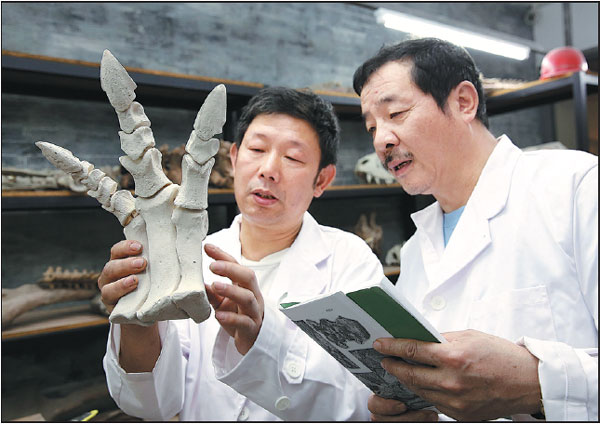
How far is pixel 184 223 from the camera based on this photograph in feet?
3.05

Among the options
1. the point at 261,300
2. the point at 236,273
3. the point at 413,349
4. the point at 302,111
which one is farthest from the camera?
the point at 302,111

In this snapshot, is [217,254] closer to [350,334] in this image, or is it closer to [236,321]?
[236,321]

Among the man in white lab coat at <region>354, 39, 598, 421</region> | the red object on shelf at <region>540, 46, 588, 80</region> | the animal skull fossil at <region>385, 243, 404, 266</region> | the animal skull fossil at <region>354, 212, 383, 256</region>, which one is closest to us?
the man in white lab coat at <region>354, 39, 598, 421</region>

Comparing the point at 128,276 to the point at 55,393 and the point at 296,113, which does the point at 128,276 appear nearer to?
the point at 296,113

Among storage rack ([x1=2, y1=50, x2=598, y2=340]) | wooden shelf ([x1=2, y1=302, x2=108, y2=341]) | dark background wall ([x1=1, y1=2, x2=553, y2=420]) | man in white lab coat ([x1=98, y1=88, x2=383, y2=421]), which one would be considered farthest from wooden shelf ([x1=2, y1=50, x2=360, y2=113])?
wooden shelf ([x1=2, y1=302, x2=108, y2=341])

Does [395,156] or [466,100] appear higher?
[466,100]

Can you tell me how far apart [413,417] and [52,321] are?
185cm

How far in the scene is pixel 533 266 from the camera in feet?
3.84

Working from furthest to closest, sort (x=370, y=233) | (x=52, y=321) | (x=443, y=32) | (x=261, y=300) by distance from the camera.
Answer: (x=370, y=233), (x=443, y=32), (x=52, y=321), (x=261, y=300)

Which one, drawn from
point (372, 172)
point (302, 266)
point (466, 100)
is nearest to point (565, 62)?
point (372, 172)

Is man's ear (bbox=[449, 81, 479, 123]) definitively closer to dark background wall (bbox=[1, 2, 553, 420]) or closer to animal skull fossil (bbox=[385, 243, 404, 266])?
dark background wall (bbox=[1, 2, 553, 420])

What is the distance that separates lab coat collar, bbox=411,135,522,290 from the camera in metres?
1.27

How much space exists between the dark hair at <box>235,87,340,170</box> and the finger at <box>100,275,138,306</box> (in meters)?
0.76

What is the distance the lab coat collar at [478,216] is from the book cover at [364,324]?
374 millimetres
